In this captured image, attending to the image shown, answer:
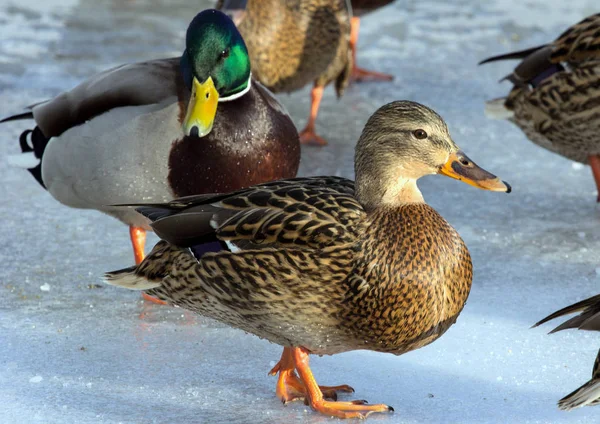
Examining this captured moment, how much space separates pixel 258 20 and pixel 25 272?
2.25m

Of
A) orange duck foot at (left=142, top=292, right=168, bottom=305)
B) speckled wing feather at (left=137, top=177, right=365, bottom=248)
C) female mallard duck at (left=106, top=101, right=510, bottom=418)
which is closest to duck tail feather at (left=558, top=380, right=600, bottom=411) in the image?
female mallard duck at (left=106, top=101, right=510, bottom=418)

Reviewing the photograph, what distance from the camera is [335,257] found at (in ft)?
10.0

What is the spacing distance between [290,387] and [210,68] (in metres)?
1.31

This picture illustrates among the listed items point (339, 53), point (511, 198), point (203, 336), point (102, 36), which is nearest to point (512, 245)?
point (511, 198)

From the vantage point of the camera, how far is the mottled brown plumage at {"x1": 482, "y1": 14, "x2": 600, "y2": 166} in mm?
4785

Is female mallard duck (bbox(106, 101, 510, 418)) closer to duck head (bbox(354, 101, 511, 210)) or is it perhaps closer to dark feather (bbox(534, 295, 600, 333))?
duck head (bbox(354, 101, 511, 210))

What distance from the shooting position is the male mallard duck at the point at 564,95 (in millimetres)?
4785

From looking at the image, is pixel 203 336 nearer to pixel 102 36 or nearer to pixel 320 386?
pixel 320 386

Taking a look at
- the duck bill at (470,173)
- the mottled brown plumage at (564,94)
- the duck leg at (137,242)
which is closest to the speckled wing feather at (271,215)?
the duck bill at (470,173)

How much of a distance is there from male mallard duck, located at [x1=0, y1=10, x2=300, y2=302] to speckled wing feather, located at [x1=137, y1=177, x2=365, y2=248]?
0.49 m

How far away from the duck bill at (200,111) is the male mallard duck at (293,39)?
6.37 ft

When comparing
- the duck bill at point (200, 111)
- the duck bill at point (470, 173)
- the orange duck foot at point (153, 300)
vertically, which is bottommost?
the orange duck foot at point (153, 300)

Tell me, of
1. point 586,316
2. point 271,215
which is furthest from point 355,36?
point 586,316

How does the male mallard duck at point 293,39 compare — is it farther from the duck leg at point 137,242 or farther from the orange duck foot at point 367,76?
the duck leg at point 137,242
